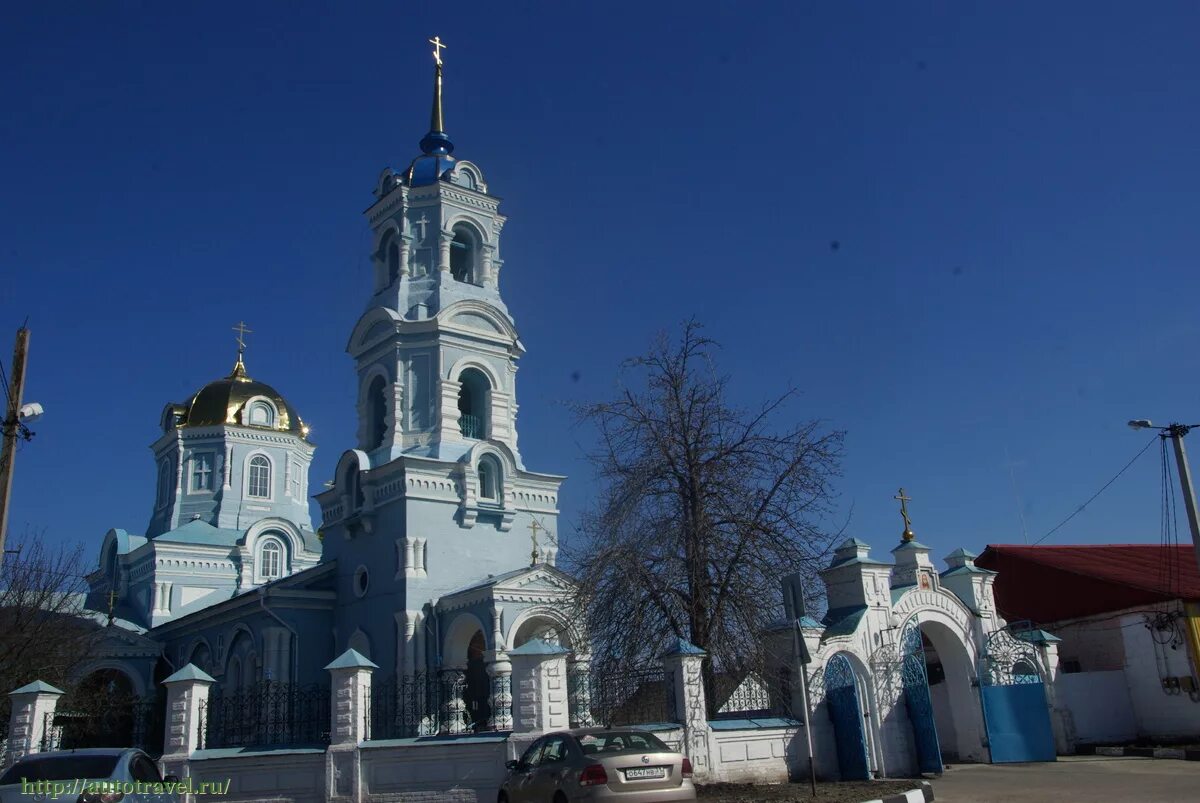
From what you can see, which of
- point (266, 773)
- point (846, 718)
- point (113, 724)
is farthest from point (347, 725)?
point (113, 724)

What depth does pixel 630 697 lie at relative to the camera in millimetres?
16125

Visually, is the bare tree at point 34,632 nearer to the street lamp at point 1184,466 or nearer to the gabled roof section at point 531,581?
the gabled roof section at point 531,581

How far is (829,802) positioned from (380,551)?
15733 mm

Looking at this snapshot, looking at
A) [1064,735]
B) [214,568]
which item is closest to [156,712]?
[214,568]

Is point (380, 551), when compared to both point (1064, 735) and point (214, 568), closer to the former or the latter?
point (214, 568)

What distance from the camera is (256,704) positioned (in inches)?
660

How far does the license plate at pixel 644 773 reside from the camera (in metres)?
9.87

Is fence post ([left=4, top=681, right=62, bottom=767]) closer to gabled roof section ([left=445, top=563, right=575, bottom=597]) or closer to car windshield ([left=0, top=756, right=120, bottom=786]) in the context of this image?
car windshield ([left=0, top=756, right=120, bottom=786])

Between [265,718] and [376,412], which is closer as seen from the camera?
[265,718]

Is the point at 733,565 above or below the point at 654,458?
below

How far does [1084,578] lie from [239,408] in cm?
2971

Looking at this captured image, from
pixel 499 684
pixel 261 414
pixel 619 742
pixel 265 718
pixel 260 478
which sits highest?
pixel 261 414

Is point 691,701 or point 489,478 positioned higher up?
point 489,478

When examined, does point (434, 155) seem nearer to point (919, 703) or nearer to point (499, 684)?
point (499, 684)
